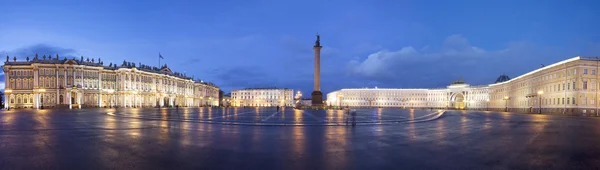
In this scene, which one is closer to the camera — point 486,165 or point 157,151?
point 486,165

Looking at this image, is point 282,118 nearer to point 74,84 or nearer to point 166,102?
point 74,84

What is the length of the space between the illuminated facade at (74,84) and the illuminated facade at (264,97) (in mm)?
78677

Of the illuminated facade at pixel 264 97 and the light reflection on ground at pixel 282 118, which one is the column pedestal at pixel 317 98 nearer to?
the light reflection on ground at pixel 282 118

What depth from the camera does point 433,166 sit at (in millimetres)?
8453

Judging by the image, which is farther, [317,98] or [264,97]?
[264,97]

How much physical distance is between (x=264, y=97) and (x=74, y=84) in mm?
106930

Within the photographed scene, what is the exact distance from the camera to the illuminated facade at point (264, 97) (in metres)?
188

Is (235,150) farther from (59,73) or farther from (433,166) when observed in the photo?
(59,73)

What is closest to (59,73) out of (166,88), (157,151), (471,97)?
(166,88)

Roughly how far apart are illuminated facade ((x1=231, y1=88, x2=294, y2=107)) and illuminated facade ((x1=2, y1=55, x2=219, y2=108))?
78.7 metres

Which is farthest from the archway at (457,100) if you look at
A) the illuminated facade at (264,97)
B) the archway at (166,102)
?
A: the archway at (166,102)

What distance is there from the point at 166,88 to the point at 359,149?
12484 cm

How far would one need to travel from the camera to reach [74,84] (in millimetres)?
90750

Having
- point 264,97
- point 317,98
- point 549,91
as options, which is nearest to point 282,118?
point 317,98
